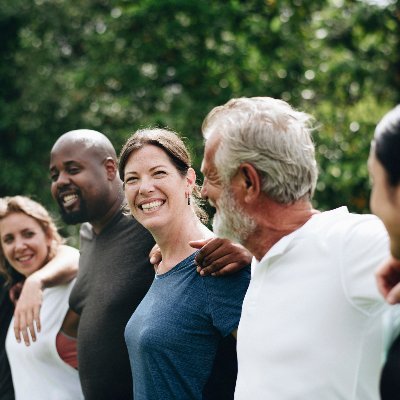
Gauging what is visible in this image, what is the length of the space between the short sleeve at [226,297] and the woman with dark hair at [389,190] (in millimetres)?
789

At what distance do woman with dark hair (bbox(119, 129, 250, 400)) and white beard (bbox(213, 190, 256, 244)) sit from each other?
38cm

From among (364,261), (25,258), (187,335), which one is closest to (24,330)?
(25,258)

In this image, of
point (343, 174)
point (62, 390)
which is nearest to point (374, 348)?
point (62, 390)

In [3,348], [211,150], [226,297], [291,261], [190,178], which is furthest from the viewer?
[3,348]

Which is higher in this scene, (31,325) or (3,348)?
(31,325)

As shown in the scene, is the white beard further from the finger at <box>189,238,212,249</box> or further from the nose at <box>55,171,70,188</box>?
the nose at <box>55,171,70,188</box>

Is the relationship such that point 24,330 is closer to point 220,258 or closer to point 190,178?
point 190,178

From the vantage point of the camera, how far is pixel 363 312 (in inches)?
79.9

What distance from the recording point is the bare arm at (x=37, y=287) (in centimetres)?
382

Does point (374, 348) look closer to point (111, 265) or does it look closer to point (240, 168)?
point (240, 168)

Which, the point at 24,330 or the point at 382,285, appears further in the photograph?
the point at 24,330

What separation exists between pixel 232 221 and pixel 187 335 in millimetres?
563

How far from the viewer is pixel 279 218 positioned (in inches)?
89.7

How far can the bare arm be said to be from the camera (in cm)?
382
